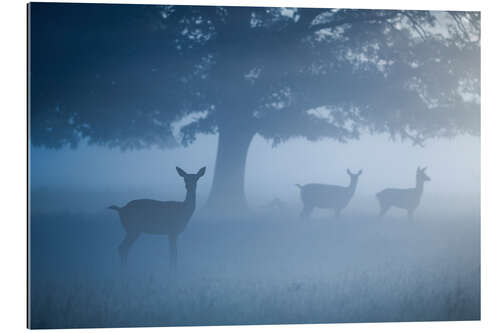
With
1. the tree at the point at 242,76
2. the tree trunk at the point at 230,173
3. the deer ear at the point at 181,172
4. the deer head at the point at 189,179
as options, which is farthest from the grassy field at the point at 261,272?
the tree at the point at 242,76

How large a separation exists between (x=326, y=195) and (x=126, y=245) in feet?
5.84

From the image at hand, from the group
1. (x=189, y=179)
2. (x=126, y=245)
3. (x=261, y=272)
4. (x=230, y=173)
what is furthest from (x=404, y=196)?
(x=126, y=245)

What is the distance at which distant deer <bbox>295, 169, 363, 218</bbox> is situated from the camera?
684cm

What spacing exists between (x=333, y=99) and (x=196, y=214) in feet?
5.16

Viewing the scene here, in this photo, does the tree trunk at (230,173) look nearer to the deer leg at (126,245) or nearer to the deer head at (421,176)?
the deer leg at (126,245)

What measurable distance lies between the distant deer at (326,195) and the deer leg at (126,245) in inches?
58.1

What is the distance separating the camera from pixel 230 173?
680cm

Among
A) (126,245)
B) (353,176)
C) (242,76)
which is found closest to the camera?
(126,245)

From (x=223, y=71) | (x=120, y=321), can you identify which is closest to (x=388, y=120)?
(x=223, y=71)

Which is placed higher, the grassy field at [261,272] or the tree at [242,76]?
the tree at [242,76]

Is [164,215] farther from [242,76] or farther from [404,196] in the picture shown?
[404,196]

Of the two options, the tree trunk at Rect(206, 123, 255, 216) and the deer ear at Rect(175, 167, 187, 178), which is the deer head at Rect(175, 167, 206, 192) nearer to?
the deer ear at Rect(175, 167, 187, 178)

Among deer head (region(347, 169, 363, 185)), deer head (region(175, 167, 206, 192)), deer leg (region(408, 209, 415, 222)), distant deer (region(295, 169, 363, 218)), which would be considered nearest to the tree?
deer head (region(175, 167, 206, 192))

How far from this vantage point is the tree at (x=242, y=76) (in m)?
6.62
